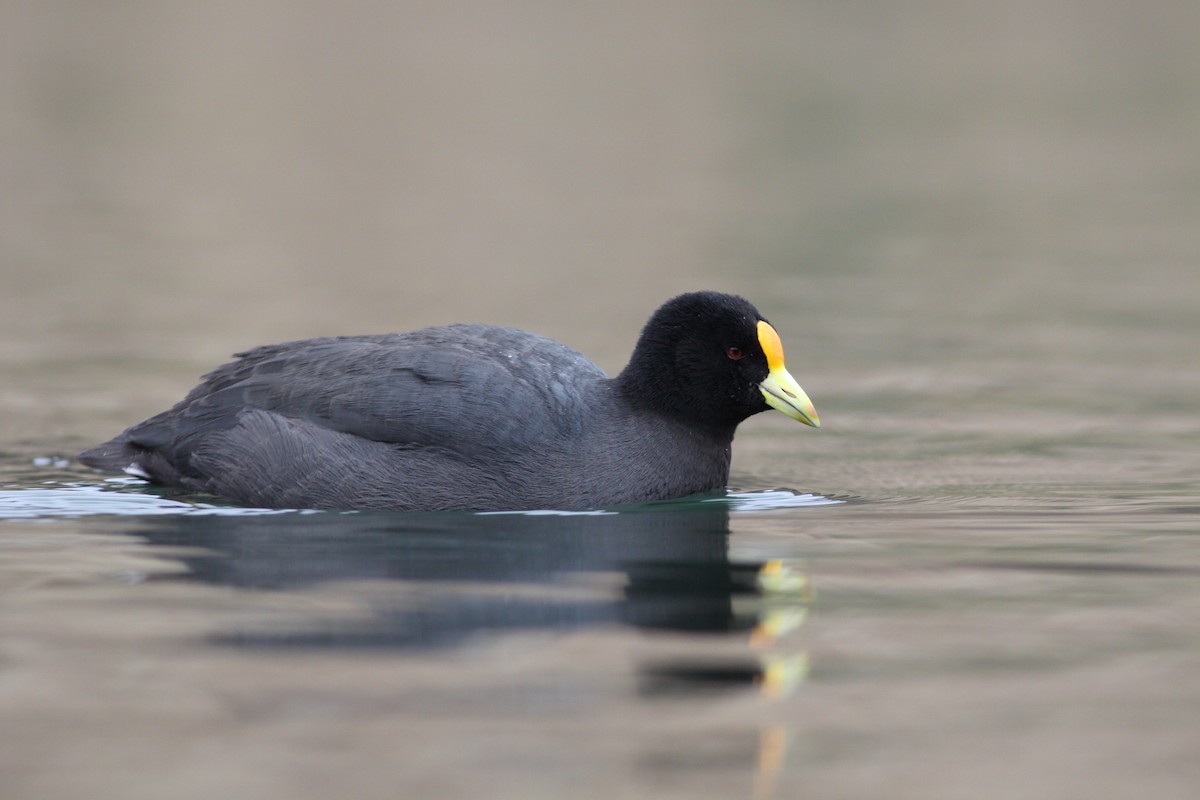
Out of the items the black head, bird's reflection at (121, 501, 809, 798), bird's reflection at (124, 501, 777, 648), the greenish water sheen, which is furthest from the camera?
the black head

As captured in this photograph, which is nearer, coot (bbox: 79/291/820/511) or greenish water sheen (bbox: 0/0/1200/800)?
greenish water sheen (bbox: 0/0/1200/800)

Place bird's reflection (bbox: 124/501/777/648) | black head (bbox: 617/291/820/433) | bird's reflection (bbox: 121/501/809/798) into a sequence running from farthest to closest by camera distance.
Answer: black head (bbox: 617/291/820/433)
bird's reflection (bbox: 124/501/777/648)
bird's reflection (bbox: 121/501/809/798)

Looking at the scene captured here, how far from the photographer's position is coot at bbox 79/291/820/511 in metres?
8.04

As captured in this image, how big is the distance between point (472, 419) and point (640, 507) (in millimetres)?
947

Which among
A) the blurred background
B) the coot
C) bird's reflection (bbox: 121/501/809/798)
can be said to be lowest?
bird's reflection (bbox: 121/501/809/798)

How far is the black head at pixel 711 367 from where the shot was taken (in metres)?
8.43

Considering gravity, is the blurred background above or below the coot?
above

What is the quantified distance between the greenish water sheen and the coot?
19cm

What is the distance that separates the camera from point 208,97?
30922 mm

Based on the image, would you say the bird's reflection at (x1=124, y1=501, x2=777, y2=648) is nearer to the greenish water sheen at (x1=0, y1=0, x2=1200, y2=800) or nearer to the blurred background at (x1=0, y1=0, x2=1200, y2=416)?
the greenish water sheen at (x1=0, y1=0, x2=1200, y2=800)

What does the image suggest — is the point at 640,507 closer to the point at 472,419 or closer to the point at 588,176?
the point at 472,419

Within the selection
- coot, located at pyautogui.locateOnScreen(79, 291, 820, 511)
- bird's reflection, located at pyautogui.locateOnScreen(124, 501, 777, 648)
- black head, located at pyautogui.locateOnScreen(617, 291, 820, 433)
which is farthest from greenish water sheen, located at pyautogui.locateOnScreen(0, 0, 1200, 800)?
black head, located at pyautogui.locateOnScreen(617, 291, 820, 433)

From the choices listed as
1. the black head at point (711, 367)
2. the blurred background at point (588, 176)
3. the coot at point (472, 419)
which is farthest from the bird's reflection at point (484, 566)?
the blurred background at point (588, 176)

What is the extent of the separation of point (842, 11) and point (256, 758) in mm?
43742
